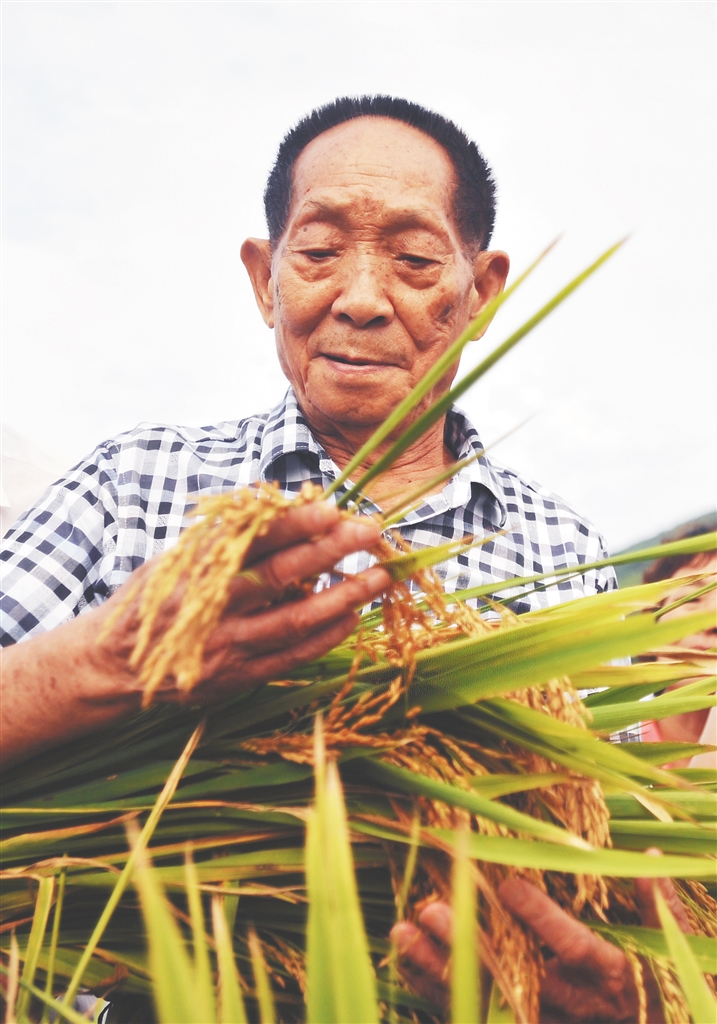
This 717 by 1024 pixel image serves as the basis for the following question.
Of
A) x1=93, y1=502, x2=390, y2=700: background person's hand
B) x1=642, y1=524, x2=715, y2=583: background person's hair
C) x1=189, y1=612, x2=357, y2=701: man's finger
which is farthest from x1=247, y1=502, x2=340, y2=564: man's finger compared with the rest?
x1=642, y1=524, x2=715, y2=583: background person's hair

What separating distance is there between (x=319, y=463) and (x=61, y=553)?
624mm

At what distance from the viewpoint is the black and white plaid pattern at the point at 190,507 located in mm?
1614

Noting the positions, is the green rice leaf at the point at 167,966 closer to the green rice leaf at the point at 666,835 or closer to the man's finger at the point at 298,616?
the man's finger at the point at 298,616

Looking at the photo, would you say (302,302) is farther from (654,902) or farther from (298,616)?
(654,902)

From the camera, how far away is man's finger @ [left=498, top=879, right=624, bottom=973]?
816mm

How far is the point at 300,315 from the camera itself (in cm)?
192

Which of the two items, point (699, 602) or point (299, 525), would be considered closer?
point (299, 525)

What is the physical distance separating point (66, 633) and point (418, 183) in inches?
57.6

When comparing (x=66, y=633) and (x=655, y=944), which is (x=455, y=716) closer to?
(x=655, y=944)

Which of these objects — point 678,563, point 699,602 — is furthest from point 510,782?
point 678,563

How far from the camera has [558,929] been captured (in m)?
0.83

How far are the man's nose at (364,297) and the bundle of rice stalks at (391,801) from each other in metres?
1.06

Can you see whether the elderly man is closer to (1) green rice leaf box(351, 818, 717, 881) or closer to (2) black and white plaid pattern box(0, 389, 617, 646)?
(2) black and white plaid pattern box(0, 389, 617, 646)

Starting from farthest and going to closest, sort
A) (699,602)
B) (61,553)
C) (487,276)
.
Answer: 1. (699,602)
2. (487,276)
3. (61,553)
